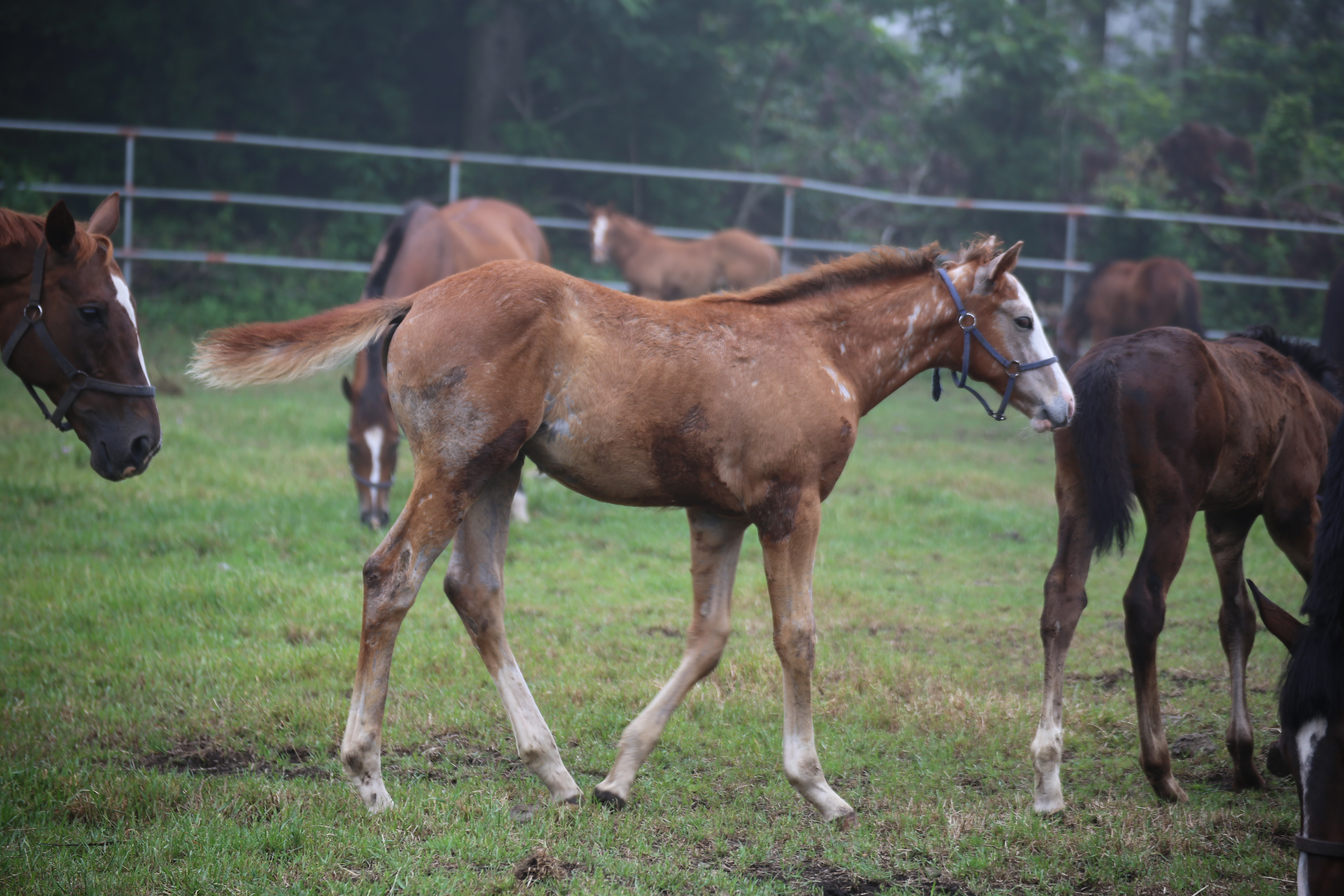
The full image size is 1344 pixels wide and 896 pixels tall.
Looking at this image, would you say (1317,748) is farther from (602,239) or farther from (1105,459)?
(602,239)

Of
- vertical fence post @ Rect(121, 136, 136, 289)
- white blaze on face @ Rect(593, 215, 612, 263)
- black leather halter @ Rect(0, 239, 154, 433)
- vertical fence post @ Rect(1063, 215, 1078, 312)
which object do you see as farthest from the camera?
white blaze on face @ Rect(593, 215, 612, 263)

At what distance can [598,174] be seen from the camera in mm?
18109

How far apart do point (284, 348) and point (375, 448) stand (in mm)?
3813

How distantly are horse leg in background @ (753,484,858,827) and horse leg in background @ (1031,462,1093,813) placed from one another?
77 centimetres

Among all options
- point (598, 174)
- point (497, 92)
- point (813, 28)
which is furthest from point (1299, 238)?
point (497, 92)

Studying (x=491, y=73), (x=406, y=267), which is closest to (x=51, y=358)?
(x=406, y=267)

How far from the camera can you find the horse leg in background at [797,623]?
364cm

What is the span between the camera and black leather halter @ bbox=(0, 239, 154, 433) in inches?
142

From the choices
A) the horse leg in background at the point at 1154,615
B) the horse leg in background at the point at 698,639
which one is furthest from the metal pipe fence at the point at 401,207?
the horse leg in background at the point at 698,639

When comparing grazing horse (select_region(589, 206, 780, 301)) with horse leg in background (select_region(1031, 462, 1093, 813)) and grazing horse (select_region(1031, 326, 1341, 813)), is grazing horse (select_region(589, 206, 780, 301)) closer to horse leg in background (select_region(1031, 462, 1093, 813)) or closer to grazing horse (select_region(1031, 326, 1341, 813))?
grazing horse (select_region(1031, 326, 1341, 813))

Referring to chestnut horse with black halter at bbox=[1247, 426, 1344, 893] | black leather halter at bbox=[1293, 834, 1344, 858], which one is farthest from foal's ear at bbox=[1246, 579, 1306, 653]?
black leather halter at bbox=[1293, 834, 1344, 858]

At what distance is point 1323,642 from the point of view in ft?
9.00

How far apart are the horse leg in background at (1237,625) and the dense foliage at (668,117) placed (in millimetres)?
Answer: 11730

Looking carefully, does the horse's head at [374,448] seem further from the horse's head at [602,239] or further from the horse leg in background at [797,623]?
the horse's head at [602,239]
